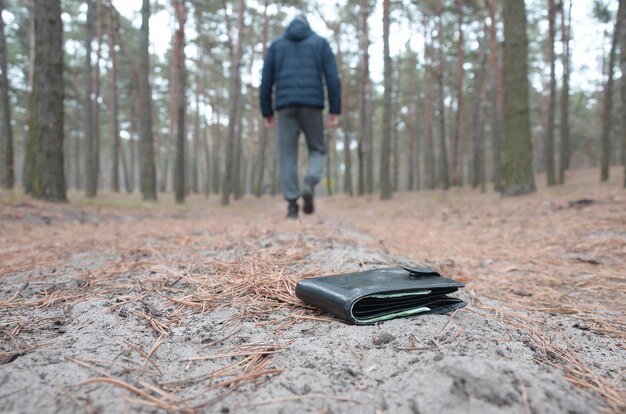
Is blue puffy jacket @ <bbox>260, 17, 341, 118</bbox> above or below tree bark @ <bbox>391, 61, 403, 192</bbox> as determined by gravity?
below

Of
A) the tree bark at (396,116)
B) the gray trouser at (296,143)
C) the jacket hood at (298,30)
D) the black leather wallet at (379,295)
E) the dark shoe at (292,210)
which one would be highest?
the tree bark at (396,116)

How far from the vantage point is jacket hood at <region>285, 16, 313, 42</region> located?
4688 millimetres

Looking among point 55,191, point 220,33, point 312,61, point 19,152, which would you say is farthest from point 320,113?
point 19,152

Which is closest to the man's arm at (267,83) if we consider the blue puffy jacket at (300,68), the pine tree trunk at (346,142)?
the blue puffy jacket at (300,68)

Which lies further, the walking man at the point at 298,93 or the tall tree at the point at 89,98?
the tall tree at the point at 89,98

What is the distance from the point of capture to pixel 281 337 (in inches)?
54.4

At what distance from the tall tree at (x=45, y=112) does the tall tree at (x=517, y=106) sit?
8.52 metres

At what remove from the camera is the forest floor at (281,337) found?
38.5 inches

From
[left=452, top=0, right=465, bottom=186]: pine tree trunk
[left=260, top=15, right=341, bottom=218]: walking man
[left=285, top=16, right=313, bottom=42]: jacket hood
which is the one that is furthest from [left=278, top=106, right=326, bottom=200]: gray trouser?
[left=452, top=0, right=465, bottom=186]: pine tree trunk

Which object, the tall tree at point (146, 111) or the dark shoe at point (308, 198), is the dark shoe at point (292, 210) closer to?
the dark shoe at point (308, 198)

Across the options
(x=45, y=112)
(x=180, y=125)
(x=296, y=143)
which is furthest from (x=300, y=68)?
(x=180, y=125)

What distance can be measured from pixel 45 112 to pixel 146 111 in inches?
181

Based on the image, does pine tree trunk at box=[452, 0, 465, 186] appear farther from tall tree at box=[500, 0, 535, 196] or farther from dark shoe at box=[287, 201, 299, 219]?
dark shoe at box=[287, 201, 299, 219]

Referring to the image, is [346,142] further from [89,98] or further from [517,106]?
[517,106]
